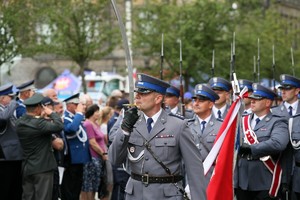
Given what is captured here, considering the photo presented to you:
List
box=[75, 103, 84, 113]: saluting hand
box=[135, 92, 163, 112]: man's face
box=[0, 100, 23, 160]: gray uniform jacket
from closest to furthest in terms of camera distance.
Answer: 1. box=[135, 92, 163, 112]: man's face
2. box=[0, 100, 23, 160]: gray uniform jacket
3. box=[75, 103, 84, 113]: saluting hand

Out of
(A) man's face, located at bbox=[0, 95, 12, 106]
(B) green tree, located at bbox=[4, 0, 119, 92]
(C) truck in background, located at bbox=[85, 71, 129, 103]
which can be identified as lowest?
(A) man's face, located at bbox=[0, 95, 12, 106]

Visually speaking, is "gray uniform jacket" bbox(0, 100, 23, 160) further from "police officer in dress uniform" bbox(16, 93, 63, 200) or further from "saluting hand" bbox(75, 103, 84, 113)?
"saluting hand" bbox(75, 103, 84, 113)

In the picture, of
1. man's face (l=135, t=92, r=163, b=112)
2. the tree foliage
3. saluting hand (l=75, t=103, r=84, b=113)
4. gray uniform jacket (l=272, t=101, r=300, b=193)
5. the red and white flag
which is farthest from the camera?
the tree foliage

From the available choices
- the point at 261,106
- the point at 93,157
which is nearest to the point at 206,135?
the point at 261,106

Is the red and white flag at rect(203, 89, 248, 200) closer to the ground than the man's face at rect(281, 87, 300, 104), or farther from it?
closer to the ground

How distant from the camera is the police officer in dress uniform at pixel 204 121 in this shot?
11.5 metres

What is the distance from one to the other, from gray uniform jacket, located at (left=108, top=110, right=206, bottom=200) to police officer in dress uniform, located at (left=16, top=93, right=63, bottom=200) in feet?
13.1

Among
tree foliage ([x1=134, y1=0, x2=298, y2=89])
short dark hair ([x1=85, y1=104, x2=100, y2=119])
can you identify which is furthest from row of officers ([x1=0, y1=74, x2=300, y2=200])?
tree foliage ([x1=134, y1=0, x2=298, y2=89])

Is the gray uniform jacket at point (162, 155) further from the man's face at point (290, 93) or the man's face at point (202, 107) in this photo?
the man's face at point (290, 93)

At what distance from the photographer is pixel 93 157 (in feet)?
52.0

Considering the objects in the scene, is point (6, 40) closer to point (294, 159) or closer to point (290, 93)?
point (290, 93)

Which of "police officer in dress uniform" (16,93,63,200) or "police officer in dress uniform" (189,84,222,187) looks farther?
"police officer in dress uniform" (16,93,63,200)

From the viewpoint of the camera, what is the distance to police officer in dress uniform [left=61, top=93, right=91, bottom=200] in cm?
1493

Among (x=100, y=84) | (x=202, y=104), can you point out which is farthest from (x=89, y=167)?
(x=100, y=84)
